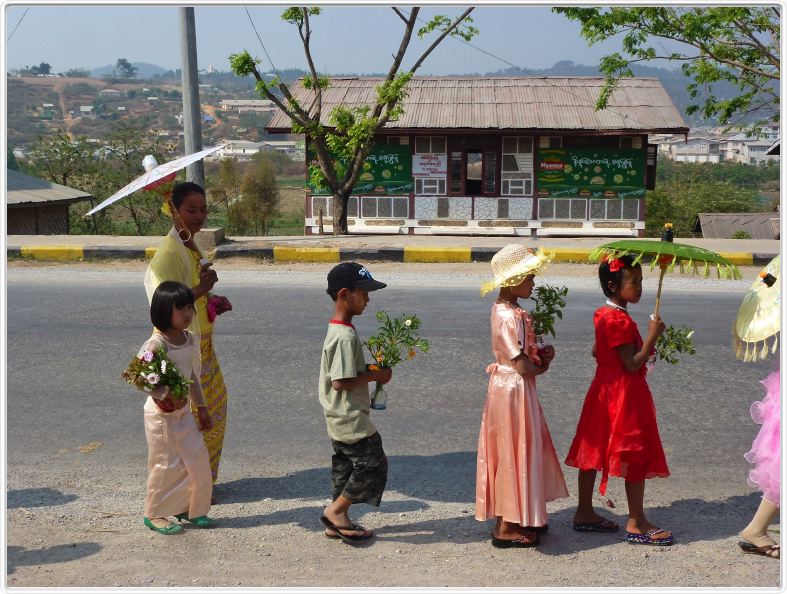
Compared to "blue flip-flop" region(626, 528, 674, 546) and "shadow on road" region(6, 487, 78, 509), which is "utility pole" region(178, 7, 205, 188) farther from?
"blue flip-flop" region(626, 528, 674, 546)

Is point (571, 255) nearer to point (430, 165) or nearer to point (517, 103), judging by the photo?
point (430, 165)

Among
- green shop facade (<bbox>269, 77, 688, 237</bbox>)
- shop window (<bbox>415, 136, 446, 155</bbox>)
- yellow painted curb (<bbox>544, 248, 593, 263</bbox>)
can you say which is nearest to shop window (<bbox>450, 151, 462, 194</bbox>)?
green shop facade (<bbox>269, 77, 688, 237</bbox>)

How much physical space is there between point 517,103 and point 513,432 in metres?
19.5

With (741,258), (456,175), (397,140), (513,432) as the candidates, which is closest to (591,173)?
(456,175)

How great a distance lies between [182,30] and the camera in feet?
47.0

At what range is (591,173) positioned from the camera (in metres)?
22.4

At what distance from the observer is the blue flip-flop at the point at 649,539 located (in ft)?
14.4

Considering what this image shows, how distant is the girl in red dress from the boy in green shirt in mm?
1031

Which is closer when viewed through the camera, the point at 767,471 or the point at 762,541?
the point at 767,471

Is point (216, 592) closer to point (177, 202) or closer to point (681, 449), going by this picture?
point (177, 202)

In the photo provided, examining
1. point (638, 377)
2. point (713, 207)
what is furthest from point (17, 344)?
point (713, 207)

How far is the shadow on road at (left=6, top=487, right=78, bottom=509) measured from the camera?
16.4ft

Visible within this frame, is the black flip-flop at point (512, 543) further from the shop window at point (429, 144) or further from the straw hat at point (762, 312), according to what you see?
the shop window at point (429, 144)

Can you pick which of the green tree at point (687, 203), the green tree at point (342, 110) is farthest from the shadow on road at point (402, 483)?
the green tree at point (687, 203)
